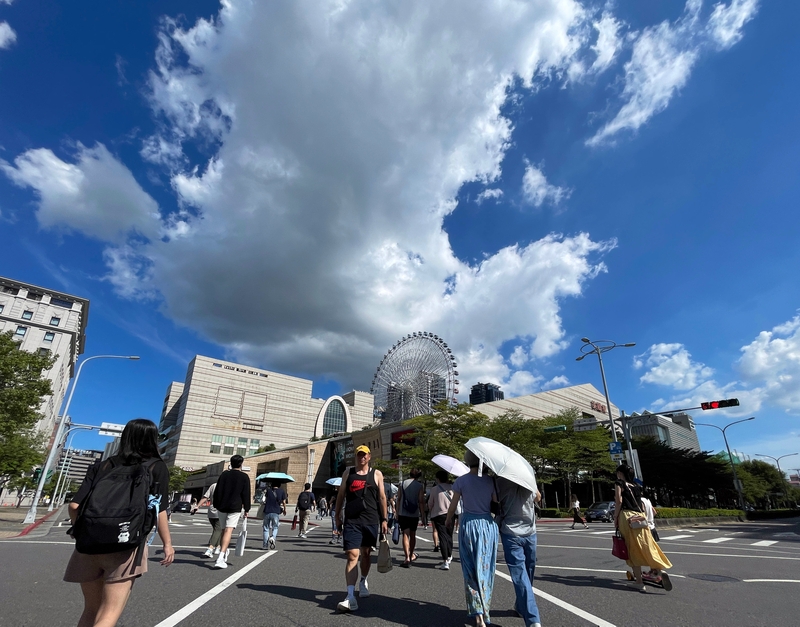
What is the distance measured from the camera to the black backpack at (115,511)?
268 cm

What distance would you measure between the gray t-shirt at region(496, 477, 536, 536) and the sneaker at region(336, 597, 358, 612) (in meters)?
1.90

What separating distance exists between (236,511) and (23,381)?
22.1 m

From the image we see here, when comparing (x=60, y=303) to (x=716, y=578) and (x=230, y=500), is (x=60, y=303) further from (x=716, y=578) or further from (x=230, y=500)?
(x=716, y=578)

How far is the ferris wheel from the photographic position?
57281 millimetres

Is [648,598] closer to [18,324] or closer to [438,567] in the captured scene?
[438,567]

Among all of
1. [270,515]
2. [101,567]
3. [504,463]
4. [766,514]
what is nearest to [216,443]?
[766,514]

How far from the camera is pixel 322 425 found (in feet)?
333

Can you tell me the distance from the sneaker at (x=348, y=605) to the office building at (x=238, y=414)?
95584 mm

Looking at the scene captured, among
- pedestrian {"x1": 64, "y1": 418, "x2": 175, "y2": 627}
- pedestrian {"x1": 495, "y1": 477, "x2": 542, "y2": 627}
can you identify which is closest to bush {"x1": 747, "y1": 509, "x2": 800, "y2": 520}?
pedestrian {"x1": 495, "y1": 477, "x2": 542, "y2": 627}

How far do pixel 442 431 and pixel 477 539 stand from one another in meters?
33.2

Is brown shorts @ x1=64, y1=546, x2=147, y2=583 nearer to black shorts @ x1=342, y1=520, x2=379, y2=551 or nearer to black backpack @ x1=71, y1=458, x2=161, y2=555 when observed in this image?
black backpack @ x1=71, y1=458, x2=161, y2=555

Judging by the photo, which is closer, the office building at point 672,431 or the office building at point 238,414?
the office building at point 238,414

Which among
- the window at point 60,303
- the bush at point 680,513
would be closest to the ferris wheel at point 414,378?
the bush at point 680,513

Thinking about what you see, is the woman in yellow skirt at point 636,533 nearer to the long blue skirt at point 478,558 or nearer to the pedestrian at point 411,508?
the long blue skirt at point 478,558
